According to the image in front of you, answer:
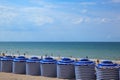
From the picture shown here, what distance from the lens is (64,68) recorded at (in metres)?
26.1

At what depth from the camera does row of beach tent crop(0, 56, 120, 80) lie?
77.1 feet

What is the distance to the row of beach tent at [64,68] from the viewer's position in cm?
2350

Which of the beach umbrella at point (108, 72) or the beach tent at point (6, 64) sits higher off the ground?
the beach tent at point (6, 64)

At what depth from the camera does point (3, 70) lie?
3053 cm

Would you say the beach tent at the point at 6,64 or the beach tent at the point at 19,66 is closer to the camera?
the beach tent at the point at 19,66

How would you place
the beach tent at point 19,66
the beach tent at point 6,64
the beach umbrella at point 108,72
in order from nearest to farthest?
1. the beach umbrella at point 108,72
2. the beach tent at point 19,66
3. the beach tent at point 6,64

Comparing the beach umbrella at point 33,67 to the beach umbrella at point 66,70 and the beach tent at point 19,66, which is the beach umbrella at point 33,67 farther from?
the beach umbrella at point 66,70

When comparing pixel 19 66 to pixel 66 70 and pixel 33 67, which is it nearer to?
pixel 33 67

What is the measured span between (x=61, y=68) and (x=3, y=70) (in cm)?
643

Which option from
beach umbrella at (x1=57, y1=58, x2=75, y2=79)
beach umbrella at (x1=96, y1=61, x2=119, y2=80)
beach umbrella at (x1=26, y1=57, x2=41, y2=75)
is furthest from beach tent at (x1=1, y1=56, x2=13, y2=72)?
→ beach umbrella at (x1=96, y1=61, x2=119, y2=80)

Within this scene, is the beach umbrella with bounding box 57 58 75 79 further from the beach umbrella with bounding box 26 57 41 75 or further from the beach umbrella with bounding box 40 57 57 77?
the beach umbrella with bounding box 26 57 41 75

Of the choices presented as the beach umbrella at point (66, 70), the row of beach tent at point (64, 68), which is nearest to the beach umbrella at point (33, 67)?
the row of beach tent at point (64, 68)

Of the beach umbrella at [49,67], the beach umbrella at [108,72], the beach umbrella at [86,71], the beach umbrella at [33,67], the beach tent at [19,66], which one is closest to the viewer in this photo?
the beach umbrella at [108,72]

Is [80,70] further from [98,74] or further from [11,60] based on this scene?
[11,60]
